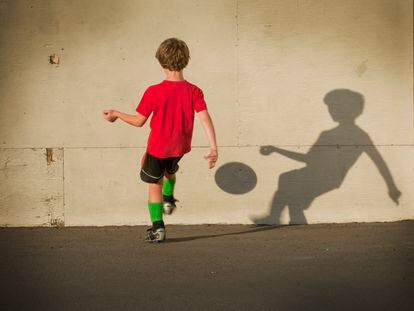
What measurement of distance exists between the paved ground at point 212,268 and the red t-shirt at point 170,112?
78cm

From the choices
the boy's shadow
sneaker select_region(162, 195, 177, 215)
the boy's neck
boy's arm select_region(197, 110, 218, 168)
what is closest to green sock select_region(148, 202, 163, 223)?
sneaker select_region(162, 195, 177, 215)

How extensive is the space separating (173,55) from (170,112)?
0.45 m

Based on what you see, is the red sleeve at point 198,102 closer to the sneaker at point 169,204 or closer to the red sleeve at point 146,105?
the red sleeve at point 146,105

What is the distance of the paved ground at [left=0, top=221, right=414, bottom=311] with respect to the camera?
480cm

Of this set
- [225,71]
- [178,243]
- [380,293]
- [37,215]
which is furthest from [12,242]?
[380,293]

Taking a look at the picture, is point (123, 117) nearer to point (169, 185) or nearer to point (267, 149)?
point (169, 185)

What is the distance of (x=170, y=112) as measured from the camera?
6.78m

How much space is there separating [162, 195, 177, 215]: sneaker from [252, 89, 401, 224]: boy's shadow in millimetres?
961

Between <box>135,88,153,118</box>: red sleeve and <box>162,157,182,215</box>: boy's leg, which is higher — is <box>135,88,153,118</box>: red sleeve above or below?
above

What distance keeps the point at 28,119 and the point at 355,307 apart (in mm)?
4078

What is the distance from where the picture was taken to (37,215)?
25.6 ft

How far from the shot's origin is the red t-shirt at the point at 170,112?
6773 mm

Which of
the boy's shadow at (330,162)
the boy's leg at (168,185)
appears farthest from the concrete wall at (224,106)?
the boy's leg at (168,185)

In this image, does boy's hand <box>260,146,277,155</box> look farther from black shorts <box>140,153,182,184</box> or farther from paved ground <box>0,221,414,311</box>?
black shorts <box>140,153,182,184</box>
